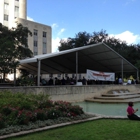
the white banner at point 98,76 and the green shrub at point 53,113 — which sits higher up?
the white banner at point 98,76

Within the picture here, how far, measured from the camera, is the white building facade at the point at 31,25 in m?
52.9

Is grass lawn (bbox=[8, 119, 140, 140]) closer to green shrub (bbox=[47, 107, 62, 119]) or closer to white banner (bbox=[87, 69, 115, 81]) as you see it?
green shrub (bbox=[47, 107, 62, 119])

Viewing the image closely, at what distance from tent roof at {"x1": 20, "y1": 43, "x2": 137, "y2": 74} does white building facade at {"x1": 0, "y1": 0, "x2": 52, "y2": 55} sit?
26.3m

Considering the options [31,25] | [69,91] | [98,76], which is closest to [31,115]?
[69,91]

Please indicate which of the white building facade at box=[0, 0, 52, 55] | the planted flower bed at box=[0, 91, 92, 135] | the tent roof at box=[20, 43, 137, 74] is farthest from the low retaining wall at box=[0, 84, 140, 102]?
the white building facade at box=[0, 0, 52, 55]

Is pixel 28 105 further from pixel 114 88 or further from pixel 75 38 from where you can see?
pixel 75 38

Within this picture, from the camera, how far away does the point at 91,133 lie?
5.70 meters

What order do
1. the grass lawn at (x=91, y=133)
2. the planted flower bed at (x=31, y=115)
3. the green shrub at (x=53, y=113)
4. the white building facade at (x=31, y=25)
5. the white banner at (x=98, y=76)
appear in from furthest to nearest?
1. the white building facade at (x=31, y=25)
2. the white banner at (x=98, y=76)
3. the green shrub at (x=53, y=113)
4. the planted flower bed at (x=31, y=115)
5. the grass lawn at (x=91, y=133)

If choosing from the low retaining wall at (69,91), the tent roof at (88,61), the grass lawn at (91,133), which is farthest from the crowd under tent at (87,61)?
the grass lawn at (91,133)

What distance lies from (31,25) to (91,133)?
49476 mm

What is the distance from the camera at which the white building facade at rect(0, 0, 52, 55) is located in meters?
52.9

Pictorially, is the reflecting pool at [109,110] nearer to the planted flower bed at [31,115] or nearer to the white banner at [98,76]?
the planted flower bed at [31,115]

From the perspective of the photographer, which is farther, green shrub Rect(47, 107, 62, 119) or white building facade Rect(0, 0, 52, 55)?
white building facade Rect(0, 0, 52, 55)

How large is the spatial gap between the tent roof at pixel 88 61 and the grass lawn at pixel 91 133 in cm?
1437
